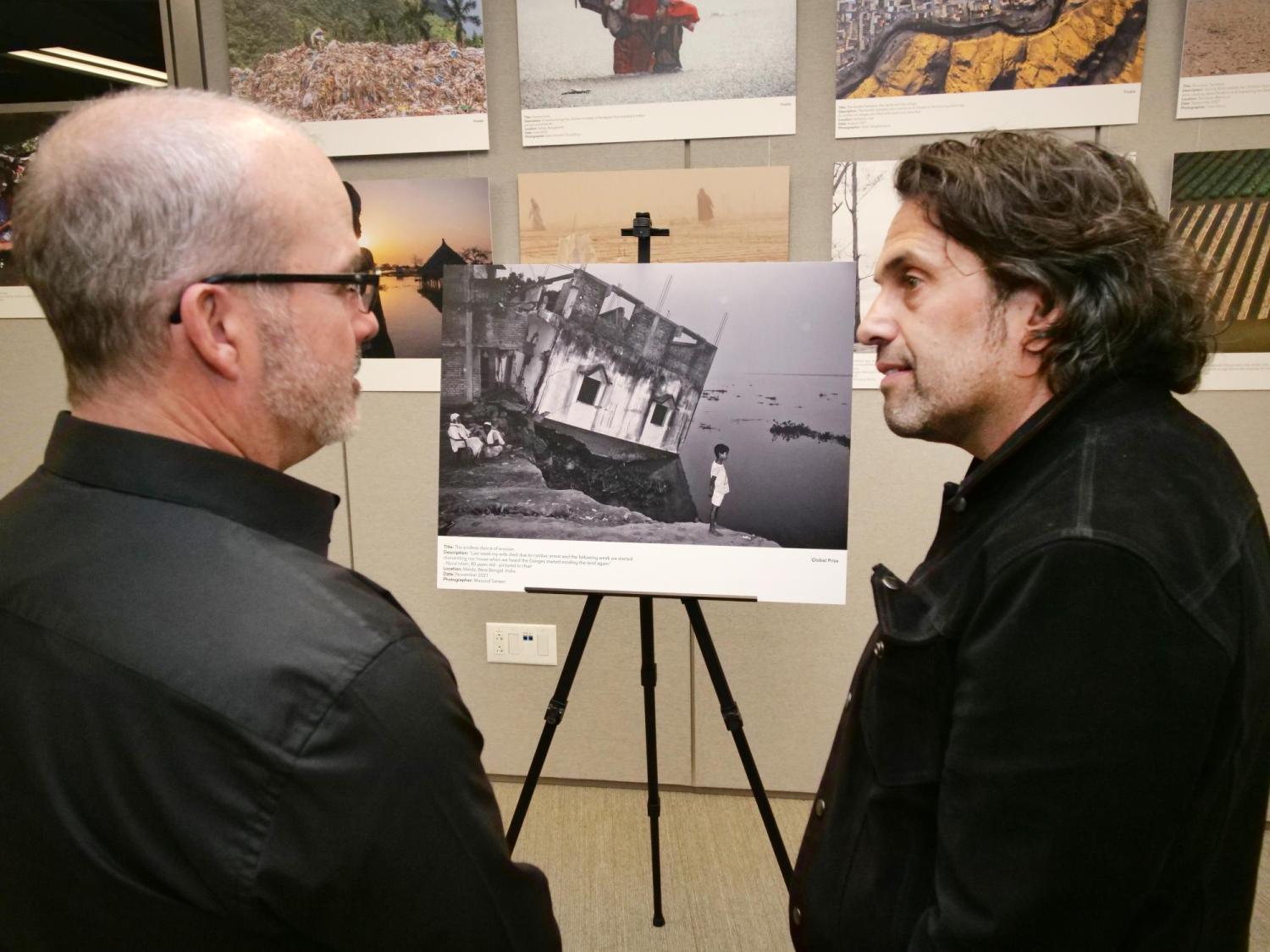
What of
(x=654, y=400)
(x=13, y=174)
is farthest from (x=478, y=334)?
(x=13, y=174)

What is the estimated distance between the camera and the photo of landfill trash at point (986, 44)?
1.87 meters

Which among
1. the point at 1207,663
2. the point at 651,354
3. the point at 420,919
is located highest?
the point at 651,354

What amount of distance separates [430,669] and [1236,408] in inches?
89.2

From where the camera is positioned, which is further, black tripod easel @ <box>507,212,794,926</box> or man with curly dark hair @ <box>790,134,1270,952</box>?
black tripod easel @ <box>507,212,794,926</box>

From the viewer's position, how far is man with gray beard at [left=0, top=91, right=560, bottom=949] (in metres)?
0.63

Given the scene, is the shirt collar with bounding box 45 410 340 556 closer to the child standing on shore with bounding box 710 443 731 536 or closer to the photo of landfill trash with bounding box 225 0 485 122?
the child standing on shore with bounding box 710 443 731 536

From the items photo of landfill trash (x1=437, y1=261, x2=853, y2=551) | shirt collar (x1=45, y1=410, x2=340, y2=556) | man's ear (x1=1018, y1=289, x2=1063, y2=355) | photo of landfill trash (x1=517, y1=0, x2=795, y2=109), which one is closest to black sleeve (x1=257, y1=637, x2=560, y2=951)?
shirt collar (x1=45, y1=410, x2=340, y2=556)

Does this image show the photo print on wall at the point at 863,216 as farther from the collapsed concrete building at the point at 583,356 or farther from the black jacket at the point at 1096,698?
the black jacket at the point at 1096,698

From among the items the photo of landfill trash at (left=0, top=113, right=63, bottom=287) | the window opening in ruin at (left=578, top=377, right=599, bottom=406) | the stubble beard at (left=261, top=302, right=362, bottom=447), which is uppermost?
the photo of landfill trash at (left=0, top=113, right=63, bottom=287)

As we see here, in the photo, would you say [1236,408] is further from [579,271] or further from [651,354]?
[579,271]

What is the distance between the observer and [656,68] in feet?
6.66

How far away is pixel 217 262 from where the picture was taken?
2.51 feet

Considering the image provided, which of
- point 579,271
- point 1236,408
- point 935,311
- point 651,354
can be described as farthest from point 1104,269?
point 1236,408

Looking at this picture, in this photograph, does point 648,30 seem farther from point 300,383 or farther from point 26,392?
point 26,392
